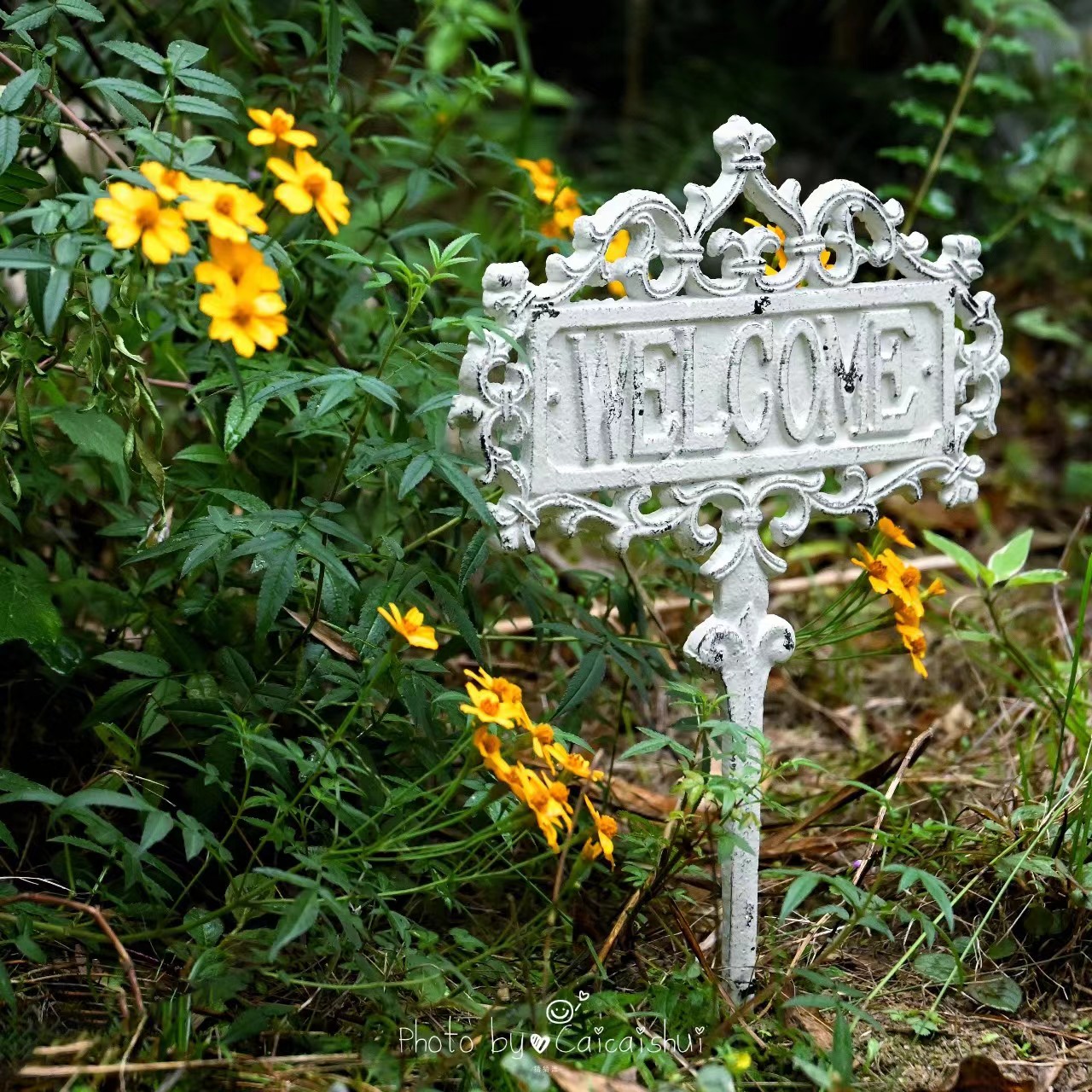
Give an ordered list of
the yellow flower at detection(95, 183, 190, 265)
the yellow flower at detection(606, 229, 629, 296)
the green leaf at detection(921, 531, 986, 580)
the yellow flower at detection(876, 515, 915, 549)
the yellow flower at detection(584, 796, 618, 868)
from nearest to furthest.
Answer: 1. the yellow flower at detection(95, 183, 190, 265)
2. the yellow flower at detection(584, 796, 618, 868)
3. the yellow flower at detection(876, 515, 915, 549)
4. the yellow flower at detection(606, 229, 629, 296)
5. the green leaf at detection(921, 531, 986, 580)

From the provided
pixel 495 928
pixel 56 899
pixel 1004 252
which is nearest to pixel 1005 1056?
pixel 495 928

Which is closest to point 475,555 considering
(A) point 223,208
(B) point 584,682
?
(B) point 584,682

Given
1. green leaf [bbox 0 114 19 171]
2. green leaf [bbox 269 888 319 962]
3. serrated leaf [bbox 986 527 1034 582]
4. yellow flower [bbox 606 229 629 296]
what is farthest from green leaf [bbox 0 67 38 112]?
serrated leaf [bbox 986 527 1034 582]

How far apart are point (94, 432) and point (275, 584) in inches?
15.1

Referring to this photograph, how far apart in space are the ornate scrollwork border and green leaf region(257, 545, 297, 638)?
23cm

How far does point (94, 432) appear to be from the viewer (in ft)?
5.48

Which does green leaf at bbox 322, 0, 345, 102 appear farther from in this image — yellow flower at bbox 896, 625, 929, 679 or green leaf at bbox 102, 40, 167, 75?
yellow flower at bbox 896, 625, 929, 679

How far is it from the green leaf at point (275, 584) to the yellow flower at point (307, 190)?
342 mm

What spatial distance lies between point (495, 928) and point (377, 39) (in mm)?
1233

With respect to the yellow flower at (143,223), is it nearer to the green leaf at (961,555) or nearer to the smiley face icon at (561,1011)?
the smiley face icon at (561,1011)

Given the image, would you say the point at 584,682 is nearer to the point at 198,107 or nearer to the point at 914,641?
the point at 914,641

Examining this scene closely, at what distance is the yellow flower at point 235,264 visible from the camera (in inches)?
49.6

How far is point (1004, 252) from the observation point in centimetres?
402

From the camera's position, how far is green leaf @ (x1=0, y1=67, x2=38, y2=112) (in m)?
1.42
